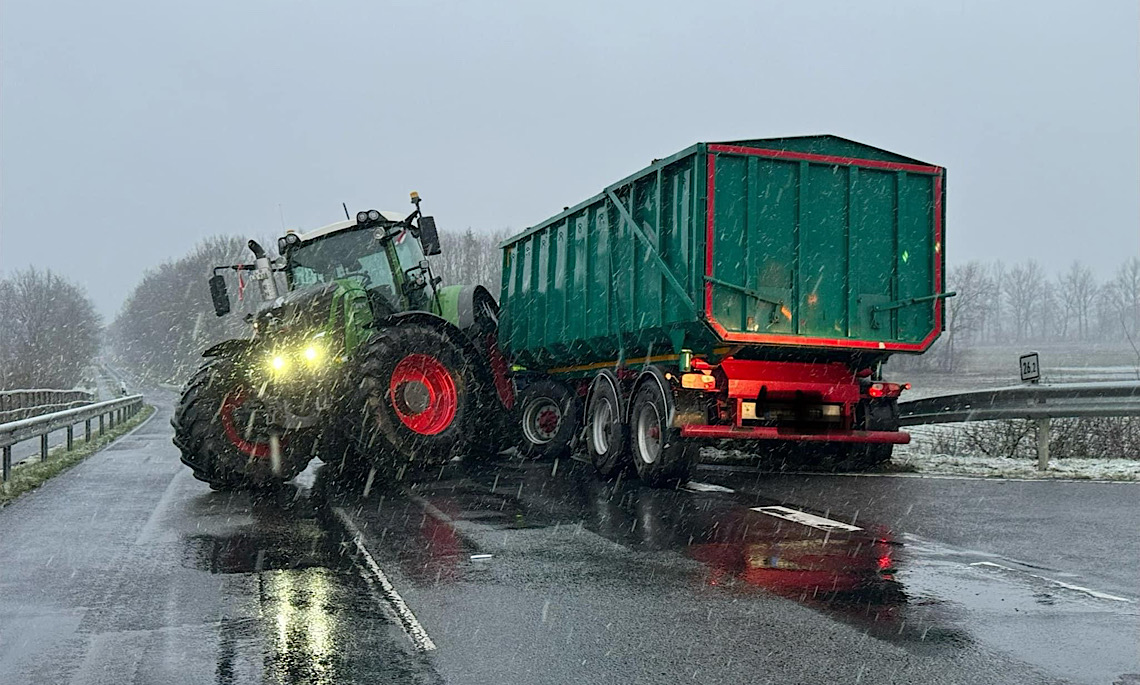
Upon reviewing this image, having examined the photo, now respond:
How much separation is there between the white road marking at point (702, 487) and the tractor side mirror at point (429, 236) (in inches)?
163

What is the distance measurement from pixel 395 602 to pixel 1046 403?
331 inches

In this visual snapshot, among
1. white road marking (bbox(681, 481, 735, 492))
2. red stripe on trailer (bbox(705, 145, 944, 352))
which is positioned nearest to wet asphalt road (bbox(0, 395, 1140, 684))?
white road marking (bbox(681, 481, 735, 492))

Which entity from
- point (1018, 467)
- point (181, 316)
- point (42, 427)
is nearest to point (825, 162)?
point (1018, 467)

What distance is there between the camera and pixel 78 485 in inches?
461

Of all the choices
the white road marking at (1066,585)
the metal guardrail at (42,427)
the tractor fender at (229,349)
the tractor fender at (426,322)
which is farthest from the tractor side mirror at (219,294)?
the white road marking at (1066,585)

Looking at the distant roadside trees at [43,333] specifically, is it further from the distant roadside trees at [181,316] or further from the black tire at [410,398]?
the black tire at [410,398]

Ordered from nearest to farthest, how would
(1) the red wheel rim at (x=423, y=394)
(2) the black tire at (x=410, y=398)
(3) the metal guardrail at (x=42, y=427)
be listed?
1. (2) the black tire at (x=410, y=398)
2. (1) the red wheel rim at (x=423, y=394)
3. (3) the metal guardrail at (x=42, y=427)

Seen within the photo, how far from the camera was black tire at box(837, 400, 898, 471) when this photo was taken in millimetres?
10820

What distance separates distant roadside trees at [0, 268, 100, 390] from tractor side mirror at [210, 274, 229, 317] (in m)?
22.3

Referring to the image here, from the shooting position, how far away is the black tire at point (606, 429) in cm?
1125

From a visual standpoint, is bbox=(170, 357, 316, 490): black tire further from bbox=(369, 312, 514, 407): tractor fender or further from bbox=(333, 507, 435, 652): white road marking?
bbox=(333, 507, 435, 652): white road marking

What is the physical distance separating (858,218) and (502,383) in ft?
17.6

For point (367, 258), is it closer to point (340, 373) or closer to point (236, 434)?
point (340, 373)

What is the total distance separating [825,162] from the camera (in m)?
10.5
